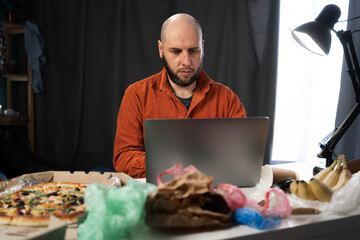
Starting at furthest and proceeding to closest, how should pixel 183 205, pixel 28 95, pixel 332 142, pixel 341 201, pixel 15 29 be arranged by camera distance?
pixel 28 95 < pixel 15 29 < pixel 332 142 < pixel 341 201 < pixel 183 205

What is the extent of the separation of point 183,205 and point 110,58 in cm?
321

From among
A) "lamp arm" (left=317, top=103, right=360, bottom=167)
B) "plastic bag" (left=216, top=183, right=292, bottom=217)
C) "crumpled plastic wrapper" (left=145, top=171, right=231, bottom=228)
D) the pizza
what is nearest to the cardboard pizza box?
the pizza

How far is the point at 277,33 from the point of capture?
354 centimetres

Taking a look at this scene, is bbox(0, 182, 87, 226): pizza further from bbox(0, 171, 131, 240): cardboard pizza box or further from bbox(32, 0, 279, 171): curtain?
bbox(32, 0, 279, 171): curtain

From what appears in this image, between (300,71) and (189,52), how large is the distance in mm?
2028

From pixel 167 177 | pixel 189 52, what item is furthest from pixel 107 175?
pixel 189 52

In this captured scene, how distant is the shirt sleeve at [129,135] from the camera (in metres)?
1.68

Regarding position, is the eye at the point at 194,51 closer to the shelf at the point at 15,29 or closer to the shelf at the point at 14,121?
the shelf at the point at 14,121

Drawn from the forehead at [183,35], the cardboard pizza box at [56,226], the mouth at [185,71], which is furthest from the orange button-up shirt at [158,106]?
the cardboard pizza box at [56,226]

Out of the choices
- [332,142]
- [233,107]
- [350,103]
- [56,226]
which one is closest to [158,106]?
[233,107]

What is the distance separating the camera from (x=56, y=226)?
71 cm

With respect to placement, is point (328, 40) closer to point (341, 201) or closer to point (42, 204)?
point (341, 201)

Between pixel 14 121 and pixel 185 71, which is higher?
pixel 185 71

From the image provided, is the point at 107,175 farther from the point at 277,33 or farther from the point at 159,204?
the point at 277,33
